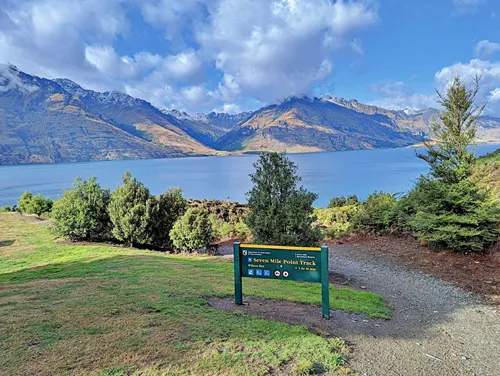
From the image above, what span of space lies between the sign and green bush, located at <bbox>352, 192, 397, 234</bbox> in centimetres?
1136

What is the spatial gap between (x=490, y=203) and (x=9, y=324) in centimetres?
1394

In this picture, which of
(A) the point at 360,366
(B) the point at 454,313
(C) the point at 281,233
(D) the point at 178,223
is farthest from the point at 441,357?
(D) the point at 178,223

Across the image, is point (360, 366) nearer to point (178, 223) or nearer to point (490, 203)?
point (490, 203)

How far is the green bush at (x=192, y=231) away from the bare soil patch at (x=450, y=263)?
7077 mm

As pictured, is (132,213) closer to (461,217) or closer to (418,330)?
(418,330)

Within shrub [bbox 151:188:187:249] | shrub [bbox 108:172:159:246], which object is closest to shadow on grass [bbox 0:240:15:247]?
shrub [bbox 108:172:159:246]

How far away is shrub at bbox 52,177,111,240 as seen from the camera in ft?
55.6

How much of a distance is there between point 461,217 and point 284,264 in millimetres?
8652

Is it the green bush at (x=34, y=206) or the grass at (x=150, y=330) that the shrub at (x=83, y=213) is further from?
the green bush at (x=34, y=206)

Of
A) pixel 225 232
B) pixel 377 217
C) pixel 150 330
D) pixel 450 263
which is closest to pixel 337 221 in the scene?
pixel 377 217

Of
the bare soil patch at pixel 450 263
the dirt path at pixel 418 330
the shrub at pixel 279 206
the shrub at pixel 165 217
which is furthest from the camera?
the shrub at pixel 165 217

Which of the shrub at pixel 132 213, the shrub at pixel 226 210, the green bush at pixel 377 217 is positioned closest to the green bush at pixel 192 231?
the shrub at pixel 132 213

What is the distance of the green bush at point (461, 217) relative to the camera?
1118cm

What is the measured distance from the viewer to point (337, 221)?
21328 mm
